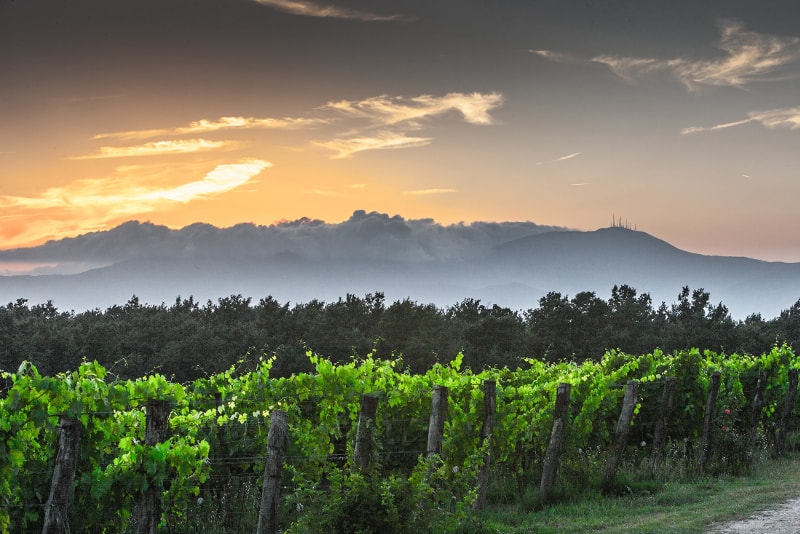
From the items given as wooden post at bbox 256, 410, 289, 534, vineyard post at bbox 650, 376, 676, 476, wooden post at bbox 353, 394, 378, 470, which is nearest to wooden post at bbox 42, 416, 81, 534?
wooden post at bbox 256, 410, 289, 534

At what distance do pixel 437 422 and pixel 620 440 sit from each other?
4165 millimetres

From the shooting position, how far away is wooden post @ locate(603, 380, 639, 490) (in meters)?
12.7

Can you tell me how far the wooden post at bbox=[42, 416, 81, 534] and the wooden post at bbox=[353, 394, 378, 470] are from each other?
10.3 feet

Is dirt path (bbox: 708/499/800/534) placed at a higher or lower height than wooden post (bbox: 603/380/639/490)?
lower

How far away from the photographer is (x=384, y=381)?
12508mm

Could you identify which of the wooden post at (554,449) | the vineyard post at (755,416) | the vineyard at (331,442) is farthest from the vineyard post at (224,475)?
the vineyard post at (755,416)

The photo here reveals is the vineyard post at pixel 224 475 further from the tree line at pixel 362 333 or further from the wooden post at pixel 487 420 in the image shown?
the tree line at pixel 362 333

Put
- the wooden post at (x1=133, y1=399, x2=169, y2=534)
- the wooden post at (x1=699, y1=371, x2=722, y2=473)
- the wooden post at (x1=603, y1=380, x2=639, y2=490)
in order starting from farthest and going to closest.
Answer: the wooden post at (x1=699, y1=371, x2=722, y2=473) < the wooden post at (x1=603, y1=380, x2=639, y2=490) < the wooden post at (x1=133, y1=399, x2=169, y2=534)

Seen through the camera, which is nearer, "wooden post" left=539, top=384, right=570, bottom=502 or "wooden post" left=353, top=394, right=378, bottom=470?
"wooden post" left=353, top=394, right=378, bottom=470

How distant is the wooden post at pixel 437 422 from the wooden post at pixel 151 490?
11.5ft

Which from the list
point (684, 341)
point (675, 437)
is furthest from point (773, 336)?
point (675, 437)

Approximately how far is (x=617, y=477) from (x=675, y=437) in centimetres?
573

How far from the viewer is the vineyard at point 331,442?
25.4ft

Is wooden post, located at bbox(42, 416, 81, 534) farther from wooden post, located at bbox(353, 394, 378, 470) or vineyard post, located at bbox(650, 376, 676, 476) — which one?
vineyard post, located at bbox(650, 376, 676, 476)
